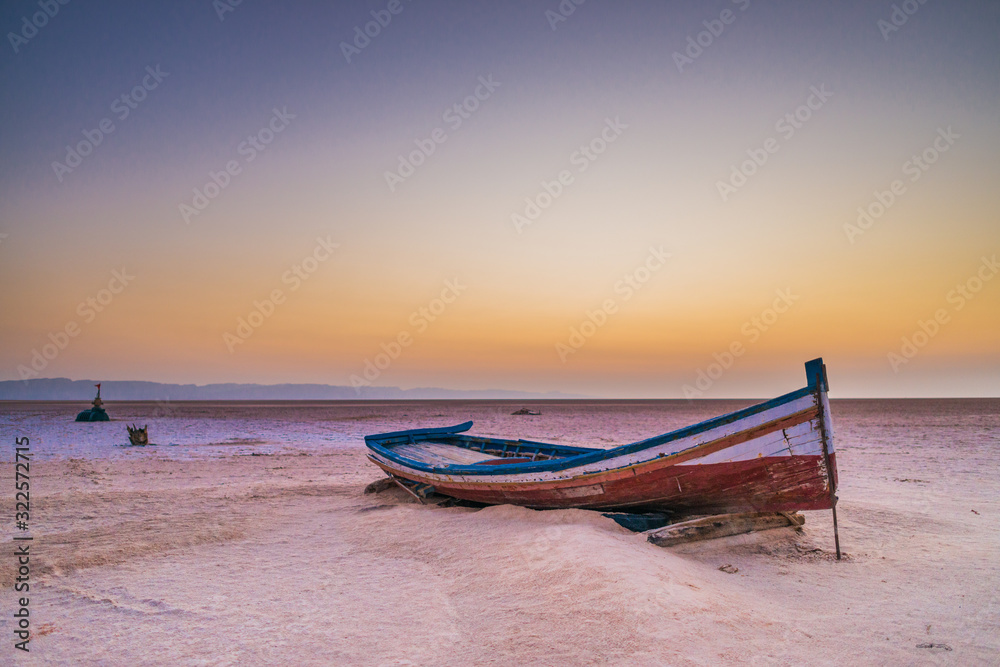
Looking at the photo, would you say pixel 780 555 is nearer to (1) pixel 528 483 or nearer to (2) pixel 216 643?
(1) pixel 528 483

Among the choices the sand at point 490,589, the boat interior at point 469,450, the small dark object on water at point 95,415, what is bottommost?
the small dark object on water at point 95,415

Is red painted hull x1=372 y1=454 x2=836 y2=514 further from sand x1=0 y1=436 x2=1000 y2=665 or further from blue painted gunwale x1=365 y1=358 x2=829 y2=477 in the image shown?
sand x1=0 y1=436 x2=1000 y2=665

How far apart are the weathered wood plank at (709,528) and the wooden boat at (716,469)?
162 mm

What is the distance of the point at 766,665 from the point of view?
3.97 metres

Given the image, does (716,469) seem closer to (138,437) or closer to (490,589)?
(490,589)

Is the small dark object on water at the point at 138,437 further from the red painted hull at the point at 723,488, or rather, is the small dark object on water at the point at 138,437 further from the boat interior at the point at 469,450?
the red painted hull at the point at 723,488

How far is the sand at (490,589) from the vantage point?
4.38 m

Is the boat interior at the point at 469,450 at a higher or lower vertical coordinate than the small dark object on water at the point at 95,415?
higher

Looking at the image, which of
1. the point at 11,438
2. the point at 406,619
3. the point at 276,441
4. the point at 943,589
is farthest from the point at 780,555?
the point at 11,438

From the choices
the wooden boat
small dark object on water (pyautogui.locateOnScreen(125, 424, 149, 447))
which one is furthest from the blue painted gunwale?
small dark object on water (pyautogui.locateOnScreen(125, 424, 149, 447))

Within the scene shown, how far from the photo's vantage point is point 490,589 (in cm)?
576

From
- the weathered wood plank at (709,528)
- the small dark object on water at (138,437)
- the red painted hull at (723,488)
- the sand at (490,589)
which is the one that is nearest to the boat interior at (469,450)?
the sand at (490,589)

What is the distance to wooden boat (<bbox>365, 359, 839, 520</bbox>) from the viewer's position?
6.56 m

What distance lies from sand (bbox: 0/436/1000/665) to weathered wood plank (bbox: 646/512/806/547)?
120mm
